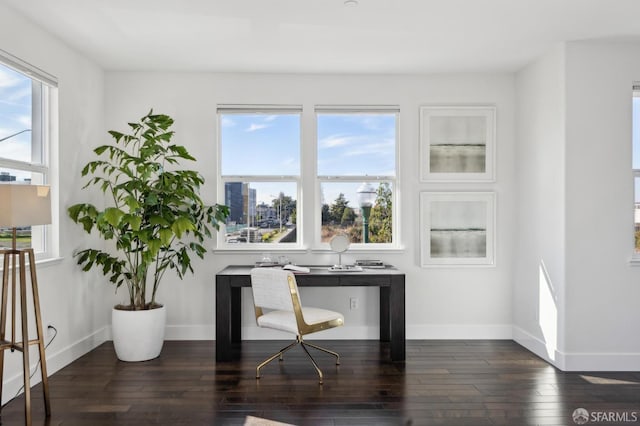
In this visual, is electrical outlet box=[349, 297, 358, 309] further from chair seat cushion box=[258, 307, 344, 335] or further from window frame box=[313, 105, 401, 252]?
chair seat cushion box=[258, 307, 344, 335]

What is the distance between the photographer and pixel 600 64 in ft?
13.0

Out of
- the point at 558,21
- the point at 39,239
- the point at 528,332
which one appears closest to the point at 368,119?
the point at 558,21

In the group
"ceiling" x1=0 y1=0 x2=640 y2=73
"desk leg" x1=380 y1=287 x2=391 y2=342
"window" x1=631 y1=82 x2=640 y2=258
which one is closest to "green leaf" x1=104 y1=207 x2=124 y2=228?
"ceiling" x1=0 y1=0 x2=640 y2=73

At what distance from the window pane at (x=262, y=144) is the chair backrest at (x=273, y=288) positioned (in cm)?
146

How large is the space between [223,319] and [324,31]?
254cm

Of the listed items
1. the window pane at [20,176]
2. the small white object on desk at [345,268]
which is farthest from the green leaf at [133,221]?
the small white object on desk at [345,268]

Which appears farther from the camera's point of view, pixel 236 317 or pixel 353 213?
pixel 353 213

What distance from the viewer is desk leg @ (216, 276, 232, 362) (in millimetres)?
4156

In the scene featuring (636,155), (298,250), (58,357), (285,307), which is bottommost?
(58,357)

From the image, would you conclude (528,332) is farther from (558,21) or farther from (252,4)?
→ (252,4)

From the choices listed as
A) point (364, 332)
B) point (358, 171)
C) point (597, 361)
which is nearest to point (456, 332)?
point (364, 332)

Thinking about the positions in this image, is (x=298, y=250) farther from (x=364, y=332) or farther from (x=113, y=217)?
(x=113, y=217)

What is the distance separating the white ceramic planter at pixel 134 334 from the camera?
4.10 m

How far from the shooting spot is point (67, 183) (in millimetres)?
4098
